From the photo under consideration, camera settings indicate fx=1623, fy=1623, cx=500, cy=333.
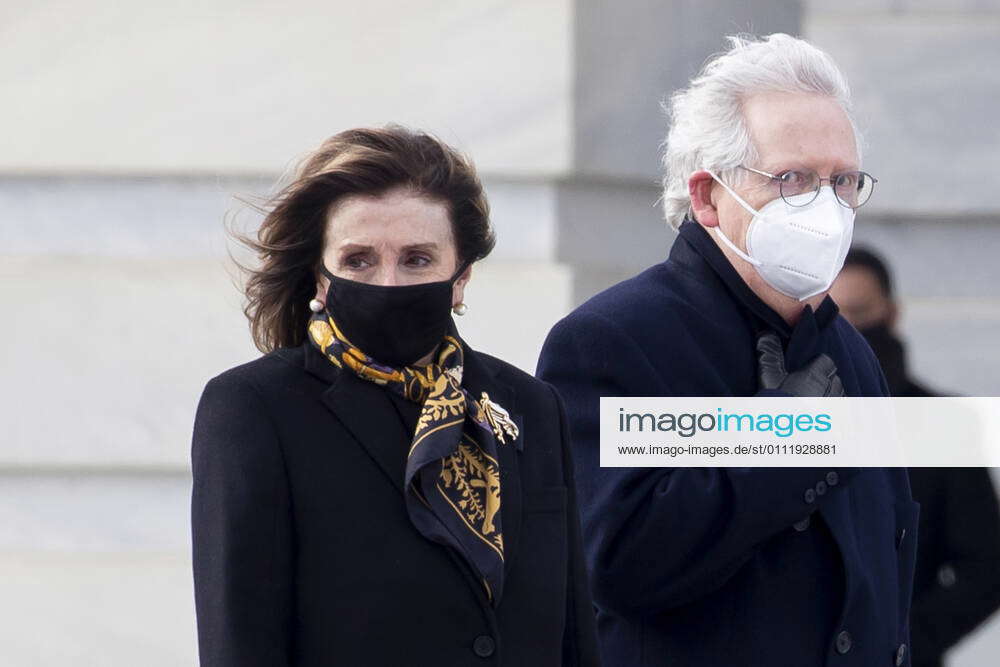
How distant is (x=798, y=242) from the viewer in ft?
8.77

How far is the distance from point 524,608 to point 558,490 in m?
0.19

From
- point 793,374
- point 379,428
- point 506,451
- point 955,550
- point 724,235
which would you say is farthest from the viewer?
point 955,550

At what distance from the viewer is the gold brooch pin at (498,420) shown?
7.72 ft

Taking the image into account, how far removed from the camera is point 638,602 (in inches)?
101

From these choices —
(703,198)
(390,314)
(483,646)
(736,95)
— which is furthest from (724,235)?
(483,646)

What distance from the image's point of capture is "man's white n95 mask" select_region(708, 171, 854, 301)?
2.69 metres

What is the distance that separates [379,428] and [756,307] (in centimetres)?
78

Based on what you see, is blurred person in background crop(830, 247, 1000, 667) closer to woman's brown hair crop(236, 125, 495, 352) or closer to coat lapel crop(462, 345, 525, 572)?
coat lapel crop(462, 345, 525, 572)

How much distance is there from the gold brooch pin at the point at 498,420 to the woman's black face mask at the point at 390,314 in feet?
0.43

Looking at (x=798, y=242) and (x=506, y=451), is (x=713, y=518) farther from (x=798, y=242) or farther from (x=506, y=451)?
(x=798, y=242)

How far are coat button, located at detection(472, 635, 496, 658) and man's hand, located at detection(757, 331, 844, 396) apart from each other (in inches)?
27.9

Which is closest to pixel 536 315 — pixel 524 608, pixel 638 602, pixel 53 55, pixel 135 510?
pixel 135 510

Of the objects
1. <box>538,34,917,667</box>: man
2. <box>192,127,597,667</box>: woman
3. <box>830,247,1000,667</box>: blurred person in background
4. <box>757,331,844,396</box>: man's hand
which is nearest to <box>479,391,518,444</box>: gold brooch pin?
<box>192,127,597,667</box>: woman

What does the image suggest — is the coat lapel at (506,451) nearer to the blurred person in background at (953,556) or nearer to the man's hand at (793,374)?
the man's hand at (793,374)
